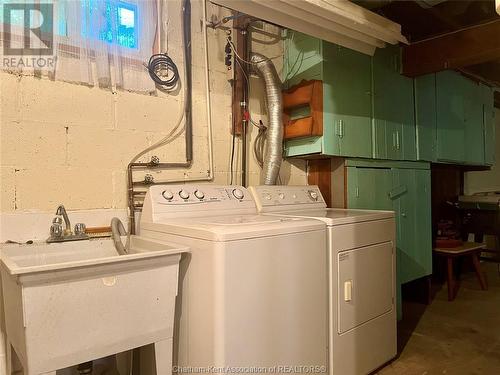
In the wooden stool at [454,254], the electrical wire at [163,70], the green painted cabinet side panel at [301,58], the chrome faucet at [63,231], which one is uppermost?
the green painted cabinet side panel at [301,58]

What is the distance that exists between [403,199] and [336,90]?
1158 mm

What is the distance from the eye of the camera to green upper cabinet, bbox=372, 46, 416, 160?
278cm

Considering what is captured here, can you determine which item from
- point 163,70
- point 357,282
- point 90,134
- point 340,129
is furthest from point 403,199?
point 90,134

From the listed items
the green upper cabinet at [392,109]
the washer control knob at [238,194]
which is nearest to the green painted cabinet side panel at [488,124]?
the green upper cabinet at [392,109]

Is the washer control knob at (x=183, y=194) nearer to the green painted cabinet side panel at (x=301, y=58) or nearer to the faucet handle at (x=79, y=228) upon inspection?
the faucet handle at (x=79, y=228)

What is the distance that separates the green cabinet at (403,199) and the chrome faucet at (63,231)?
1732mm

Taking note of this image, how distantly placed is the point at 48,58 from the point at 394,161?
8.22ft

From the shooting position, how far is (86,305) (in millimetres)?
1263

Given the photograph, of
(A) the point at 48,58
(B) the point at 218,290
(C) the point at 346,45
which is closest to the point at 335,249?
(B) the point at 218,290

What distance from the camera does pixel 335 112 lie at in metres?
2.47

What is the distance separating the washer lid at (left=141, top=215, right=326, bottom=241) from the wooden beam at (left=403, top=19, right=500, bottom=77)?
1754 mm

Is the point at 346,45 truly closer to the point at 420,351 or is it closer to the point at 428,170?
the point at 428,170

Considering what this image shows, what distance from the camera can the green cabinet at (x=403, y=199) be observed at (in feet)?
8.80

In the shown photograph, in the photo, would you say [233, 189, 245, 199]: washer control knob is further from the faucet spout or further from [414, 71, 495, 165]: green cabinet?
[414, 71, 495, 165]: green cabinet
